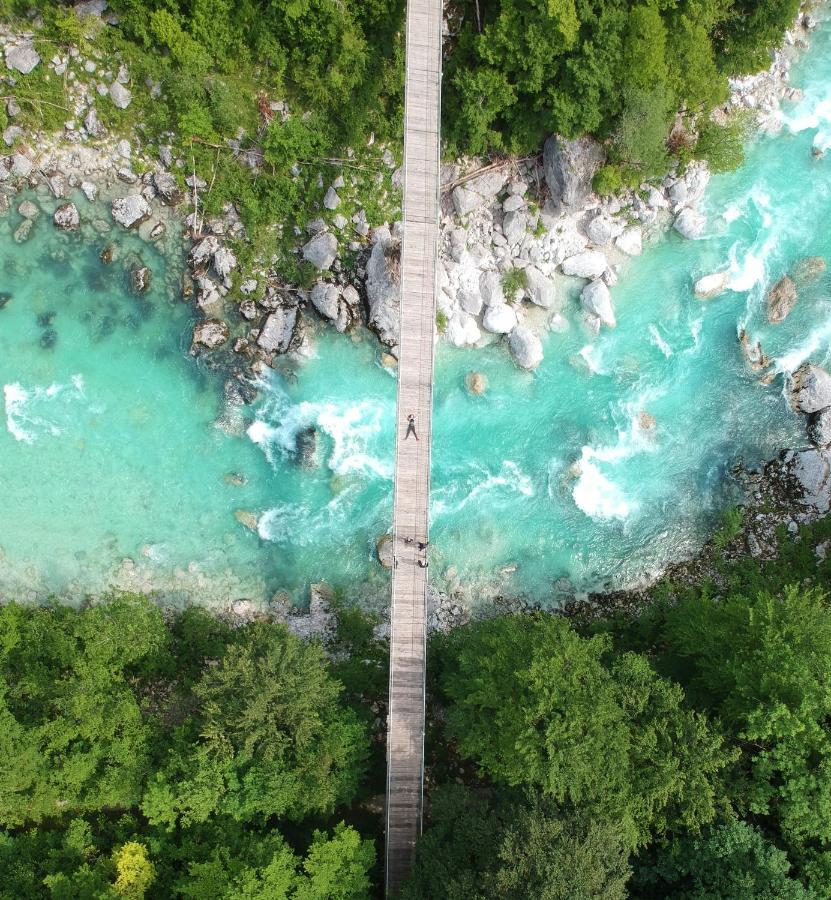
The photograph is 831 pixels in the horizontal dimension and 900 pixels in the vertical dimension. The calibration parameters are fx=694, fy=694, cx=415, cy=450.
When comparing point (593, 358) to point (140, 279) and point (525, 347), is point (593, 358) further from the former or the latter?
point (140, 279)

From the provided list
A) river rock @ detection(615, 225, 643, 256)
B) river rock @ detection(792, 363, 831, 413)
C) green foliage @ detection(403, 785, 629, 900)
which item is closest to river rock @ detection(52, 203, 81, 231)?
river rock @ detection(615, 225, 643, 256)

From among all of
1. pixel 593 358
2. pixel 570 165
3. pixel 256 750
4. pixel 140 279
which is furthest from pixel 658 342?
pixel 256 750

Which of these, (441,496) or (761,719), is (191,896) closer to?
(441,496)

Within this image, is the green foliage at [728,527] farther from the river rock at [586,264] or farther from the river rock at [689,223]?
the river rock at [689,223]

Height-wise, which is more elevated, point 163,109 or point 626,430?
point 163,109

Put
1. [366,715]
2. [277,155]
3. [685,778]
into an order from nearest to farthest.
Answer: [685,778]
[366,715]
[277,155]

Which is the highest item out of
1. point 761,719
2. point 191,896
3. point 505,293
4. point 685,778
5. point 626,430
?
point 505,293

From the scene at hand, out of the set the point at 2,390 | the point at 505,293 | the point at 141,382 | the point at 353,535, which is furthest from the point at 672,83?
the point at 2,390
